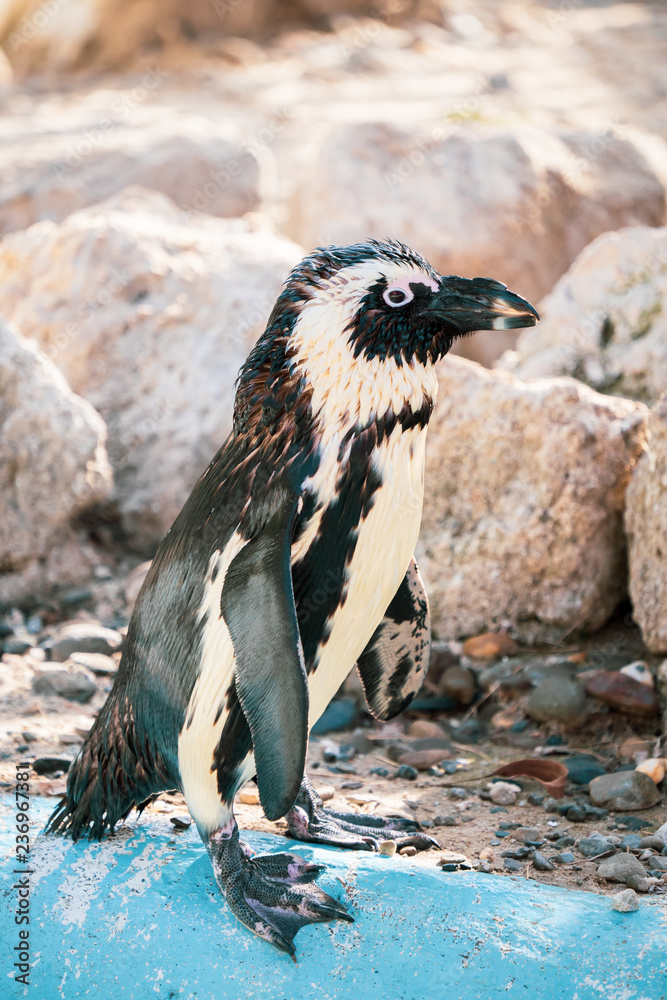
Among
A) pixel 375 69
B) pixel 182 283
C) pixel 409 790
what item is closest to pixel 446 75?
pixel 375 69

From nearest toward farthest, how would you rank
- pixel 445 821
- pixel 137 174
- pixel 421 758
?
pixel 445 821, pixel 421 758, pixel 137 174

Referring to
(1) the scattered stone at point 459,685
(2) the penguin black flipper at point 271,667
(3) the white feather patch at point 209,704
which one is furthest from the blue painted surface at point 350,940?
(1) the scattered stone at point 459,685

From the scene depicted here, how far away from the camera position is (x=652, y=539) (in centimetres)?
338

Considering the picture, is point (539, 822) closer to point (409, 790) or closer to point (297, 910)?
point (409, 790)

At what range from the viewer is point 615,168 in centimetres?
726

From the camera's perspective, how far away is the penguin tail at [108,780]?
7.71 feet

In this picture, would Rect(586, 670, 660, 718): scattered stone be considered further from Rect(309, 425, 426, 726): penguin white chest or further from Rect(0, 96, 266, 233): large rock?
Rect(0, 96, 266, 233): large rock

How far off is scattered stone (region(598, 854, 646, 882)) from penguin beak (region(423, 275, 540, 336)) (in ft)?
4.36

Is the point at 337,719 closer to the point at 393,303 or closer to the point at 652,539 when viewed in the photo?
the point at 652,539

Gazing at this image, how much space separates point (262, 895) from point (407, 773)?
1.15 m

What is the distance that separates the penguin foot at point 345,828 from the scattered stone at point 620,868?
429mm

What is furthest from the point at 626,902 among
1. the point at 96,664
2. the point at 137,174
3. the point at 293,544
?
the point at 137,174

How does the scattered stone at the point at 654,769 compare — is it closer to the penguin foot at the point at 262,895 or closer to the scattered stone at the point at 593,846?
the scattered stone at the point at 593,846

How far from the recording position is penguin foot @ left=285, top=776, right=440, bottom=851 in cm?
251
